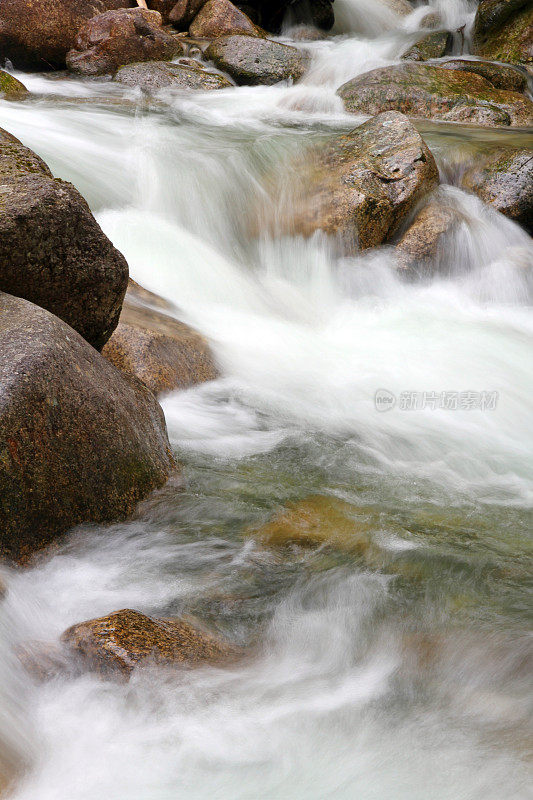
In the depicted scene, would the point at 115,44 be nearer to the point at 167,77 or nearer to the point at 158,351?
the point at 167,77

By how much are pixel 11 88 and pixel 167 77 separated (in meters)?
2.76

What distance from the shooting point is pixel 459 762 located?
2.24m

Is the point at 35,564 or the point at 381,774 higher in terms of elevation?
the point at 35,564

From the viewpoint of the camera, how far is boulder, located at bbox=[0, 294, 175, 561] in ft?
9.62

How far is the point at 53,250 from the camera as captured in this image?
3.65 metres

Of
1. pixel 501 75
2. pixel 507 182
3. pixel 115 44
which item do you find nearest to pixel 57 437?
pixel 507 182

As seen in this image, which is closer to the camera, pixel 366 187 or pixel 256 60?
pixel 366 187

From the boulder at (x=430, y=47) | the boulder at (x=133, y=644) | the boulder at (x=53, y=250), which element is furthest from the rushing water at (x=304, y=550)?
the boulder at (x=430, y=47)

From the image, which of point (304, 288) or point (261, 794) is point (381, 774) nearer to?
point (261, 794)

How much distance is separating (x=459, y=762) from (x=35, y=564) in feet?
5.82

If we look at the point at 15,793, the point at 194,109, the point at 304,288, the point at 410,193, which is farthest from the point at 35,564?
the point at 194,109

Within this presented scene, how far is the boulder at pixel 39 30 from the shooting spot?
42.6 feet

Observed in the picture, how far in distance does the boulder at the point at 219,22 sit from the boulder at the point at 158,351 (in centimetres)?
1165

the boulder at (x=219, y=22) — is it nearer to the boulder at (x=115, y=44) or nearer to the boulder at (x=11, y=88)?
the boulder at (x=115, y=44)
